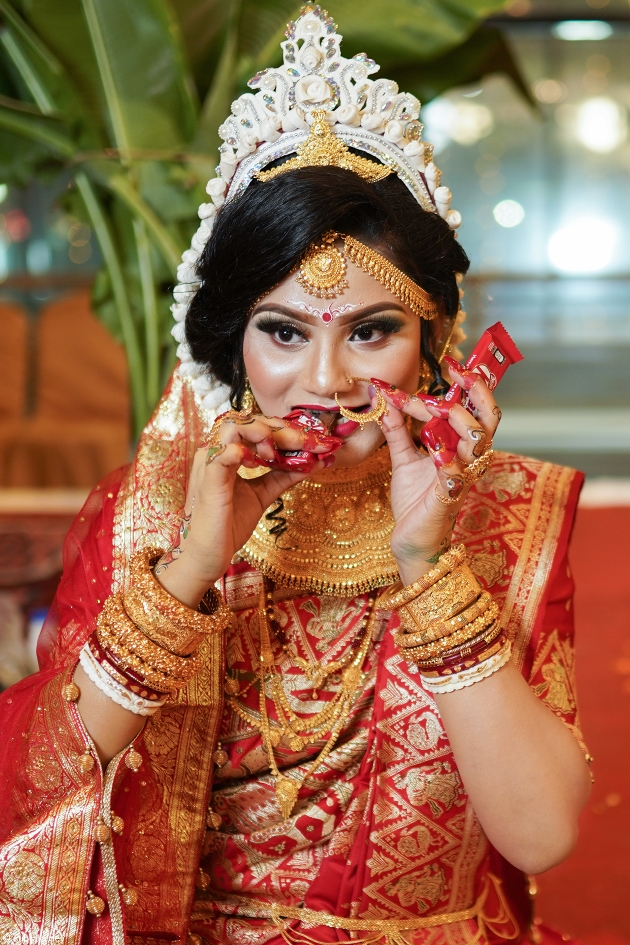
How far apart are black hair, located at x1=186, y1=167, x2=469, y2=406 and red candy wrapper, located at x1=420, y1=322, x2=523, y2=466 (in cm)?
15

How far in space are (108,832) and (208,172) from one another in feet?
6.78

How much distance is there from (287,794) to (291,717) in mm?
104

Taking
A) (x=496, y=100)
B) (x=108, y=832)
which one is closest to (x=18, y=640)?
(x=108, y=832)

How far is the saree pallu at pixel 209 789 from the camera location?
1.24 m

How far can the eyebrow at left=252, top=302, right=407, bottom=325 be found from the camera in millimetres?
1274

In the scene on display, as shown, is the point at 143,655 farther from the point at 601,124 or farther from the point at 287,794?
the point at 601,124

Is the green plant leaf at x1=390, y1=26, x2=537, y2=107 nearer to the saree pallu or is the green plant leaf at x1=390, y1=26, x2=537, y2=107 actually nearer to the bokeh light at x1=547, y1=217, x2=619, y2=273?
the saree pallu

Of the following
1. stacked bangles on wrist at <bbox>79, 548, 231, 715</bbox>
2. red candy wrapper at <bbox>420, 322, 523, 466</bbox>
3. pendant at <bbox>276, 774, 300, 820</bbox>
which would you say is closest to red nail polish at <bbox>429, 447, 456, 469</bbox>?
red candy wrapper at <bbox>420, 322, 523, 466</bbox>

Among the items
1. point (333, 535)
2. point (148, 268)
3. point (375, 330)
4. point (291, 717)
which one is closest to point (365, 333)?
point (375, 330)

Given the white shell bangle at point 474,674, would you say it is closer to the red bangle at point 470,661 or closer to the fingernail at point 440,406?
the red bangle at point 470,661

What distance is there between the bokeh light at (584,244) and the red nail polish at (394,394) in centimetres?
736

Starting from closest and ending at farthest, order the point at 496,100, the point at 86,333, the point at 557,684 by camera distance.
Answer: the point at 557,684 < the point at 86,333 < the point at 496,100

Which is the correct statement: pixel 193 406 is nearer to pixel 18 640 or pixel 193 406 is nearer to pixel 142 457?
pixel 142 457

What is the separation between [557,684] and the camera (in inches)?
53.5
